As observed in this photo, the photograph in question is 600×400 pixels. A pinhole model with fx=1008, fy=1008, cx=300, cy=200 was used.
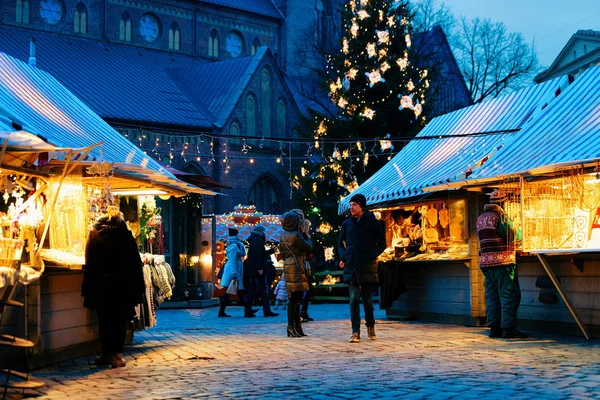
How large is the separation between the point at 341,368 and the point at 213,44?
44.8 metres

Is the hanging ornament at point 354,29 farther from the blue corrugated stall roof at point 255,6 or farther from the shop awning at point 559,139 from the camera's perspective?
the blue corrugated stall roof at point 255,6

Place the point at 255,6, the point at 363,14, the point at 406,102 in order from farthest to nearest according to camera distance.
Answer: the point at 255,6 → the point at 363,14 → the point at 406,102

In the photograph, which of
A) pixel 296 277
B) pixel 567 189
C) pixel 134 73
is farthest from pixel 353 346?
pixel 134 73

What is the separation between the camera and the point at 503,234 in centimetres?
1298

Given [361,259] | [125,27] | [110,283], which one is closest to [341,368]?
[110,283]

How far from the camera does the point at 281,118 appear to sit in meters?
48.7

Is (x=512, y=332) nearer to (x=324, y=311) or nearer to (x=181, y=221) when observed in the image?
(x=324, y=311)

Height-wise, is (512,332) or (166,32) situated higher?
(166,32)

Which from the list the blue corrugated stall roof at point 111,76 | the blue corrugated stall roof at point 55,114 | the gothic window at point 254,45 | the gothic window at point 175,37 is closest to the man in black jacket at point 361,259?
the blue corrugated stall roof at point 55,114

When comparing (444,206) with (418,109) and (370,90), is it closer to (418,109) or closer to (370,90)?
(418,109)

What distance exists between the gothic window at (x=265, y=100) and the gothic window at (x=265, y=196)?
237 cm

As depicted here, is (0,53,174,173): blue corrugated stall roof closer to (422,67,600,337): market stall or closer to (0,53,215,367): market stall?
(0,53,215,367): market stall

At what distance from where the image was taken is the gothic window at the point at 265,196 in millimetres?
48250

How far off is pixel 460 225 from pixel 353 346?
4415 mm
